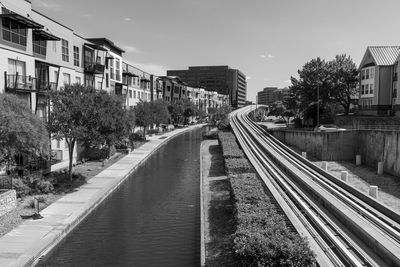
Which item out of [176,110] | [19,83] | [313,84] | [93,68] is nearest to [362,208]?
[19,83]

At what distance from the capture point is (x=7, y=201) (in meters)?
20.4

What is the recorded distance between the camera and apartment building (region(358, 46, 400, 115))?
6244 cm

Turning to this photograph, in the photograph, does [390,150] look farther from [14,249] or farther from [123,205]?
[14,249]

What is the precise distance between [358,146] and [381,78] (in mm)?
29215

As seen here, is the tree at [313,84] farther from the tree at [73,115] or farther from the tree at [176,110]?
the tree at [73,115]

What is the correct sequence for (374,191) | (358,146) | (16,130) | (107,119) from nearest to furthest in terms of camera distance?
(16,130), (374,191), (107,119), (358,146)

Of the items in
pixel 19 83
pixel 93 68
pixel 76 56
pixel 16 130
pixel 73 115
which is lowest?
pixel 16 130

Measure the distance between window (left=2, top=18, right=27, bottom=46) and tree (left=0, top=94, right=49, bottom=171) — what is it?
8.46m

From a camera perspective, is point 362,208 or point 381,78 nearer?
point 362,208

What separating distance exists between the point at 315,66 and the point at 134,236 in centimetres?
6133

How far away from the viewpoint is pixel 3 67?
27172mm

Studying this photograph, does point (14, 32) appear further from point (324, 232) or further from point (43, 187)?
point (324, 232)

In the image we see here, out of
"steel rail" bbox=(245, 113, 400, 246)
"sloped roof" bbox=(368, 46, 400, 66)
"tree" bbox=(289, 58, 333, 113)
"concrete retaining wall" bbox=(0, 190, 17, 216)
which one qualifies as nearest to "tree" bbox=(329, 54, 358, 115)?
"tree" bbox=(289, 58, 333, 113)

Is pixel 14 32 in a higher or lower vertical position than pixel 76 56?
lower
